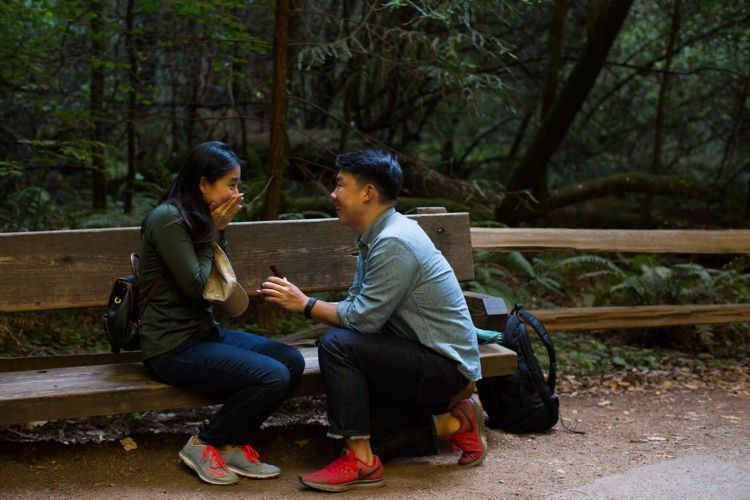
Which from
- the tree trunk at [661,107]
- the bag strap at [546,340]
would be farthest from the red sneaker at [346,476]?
the tree trunk at [661,107]

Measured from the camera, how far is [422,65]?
20.4 feet

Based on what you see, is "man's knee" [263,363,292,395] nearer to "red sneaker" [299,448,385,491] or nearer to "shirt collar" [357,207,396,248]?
"red sneaker" [299,448,385,491]

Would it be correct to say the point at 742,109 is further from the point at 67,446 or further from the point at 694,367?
the point at 67,446

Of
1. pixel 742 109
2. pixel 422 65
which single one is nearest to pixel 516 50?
pixel 742 109

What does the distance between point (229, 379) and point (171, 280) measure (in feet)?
Result: 1.77

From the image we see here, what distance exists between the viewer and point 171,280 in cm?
354

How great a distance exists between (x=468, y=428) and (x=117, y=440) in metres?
1.86

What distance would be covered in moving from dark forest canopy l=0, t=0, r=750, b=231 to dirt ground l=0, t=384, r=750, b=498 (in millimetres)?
2264

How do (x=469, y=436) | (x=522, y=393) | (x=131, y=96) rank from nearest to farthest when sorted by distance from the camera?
1. (x=469, y=436)
2. (x=522, y=393)
3. (x=131, y=96)

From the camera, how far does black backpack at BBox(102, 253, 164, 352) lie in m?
3.48

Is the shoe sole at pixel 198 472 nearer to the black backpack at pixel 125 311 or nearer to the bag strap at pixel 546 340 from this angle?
the black backpack at pixel 125 311

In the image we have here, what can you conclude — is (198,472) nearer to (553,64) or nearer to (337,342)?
(337,342)

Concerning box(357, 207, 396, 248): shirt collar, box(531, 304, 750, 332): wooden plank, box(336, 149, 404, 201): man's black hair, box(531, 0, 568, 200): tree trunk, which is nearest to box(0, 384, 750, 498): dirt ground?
box(531, 304, 750, 332): wooden plank

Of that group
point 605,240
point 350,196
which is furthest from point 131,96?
point 350,196
